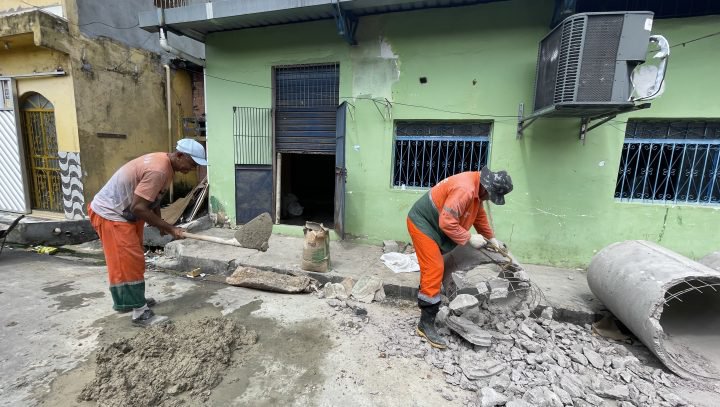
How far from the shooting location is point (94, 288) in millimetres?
4000

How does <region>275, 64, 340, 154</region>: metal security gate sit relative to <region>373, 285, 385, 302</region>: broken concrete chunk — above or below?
above

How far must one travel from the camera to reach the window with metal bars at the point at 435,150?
5.05 metres

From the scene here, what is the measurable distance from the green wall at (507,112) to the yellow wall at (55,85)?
4.22m

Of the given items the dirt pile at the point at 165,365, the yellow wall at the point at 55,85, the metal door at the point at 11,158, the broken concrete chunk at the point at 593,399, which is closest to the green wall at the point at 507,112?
the broken concrete chunk at the point at 593,399

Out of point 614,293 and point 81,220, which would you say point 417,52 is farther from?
point 81,220

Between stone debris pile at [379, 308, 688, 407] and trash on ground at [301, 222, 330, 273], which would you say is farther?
trash on ground at [301, 222, 330, 273]

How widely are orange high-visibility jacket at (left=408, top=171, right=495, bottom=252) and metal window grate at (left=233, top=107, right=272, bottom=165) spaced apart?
397 centimetres

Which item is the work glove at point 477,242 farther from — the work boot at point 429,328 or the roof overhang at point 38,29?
the roof overhang at point 38,29

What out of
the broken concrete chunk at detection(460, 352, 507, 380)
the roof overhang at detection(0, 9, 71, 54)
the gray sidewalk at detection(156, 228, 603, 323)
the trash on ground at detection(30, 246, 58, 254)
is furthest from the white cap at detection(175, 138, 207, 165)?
the roof overhang at detection(0, 9, 71, 54)

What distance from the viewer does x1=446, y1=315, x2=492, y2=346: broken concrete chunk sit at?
2.87m

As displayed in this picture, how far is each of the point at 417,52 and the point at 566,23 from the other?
2.11 meters

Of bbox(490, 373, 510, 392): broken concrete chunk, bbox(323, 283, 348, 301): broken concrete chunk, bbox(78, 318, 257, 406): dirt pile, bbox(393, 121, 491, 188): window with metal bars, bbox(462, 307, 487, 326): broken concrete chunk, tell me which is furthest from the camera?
bbox(393, 121, 491, 188): window with metal bars

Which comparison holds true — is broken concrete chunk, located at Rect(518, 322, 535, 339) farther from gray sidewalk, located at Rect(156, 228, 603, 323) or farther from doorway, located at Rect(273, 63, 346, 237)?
doorway, located at Rect(273, 63, 346, 237)

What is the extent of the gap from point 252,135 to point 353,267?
3.41m
